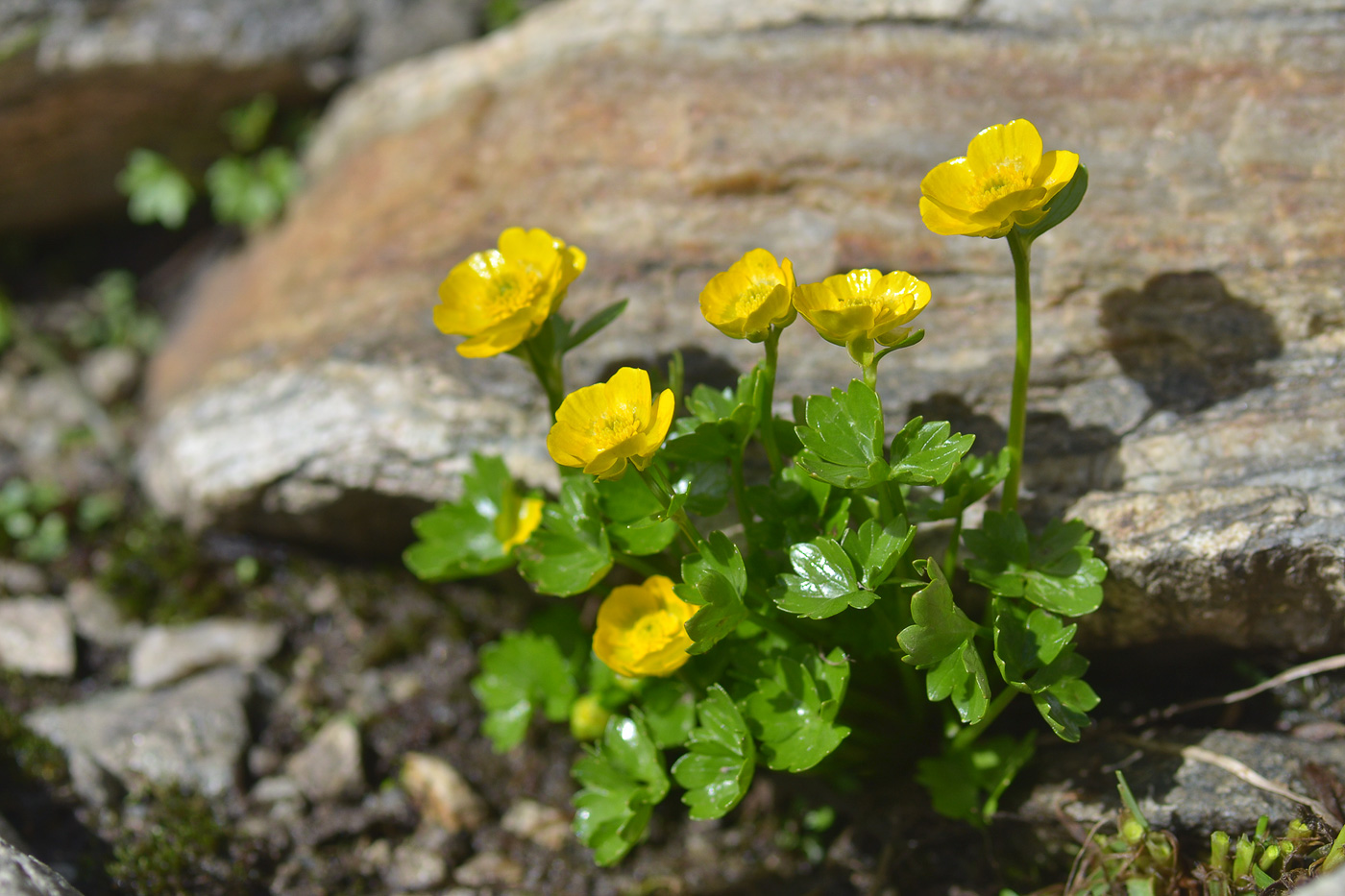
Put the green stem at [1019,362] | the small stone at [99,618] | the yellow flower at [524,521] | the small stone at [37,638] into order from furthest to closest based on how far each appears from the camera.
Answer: the small stone at [99,618]
the small stone at [37,638]
the yellow flower at [524,521]
the green stem at [1019,362]

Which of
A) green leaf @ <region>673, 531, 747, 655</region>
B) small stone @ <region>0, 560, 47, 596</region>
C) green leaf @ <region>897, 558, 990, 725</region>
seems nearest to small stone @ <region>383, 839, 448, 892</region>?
green leaf @ <region>673, 531, 747, 655</region>

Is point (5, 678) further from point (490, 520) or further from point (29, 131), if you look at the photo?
point (29, 131)

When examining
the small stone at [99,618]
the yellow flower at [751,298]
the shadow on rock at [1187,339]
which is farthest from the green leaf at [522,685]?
the shadow on rock at [1187,339]

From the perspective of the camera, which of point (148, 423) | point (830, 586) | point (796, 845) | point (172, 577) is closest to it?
point (830, 586)

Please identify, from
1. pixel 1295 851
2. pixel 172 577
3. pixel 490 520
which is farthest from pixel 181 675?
pixel 1295 851

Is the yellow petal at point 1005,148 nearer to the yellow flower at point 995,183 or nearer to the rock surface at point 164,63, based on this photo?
the yellow flower at point 995,183

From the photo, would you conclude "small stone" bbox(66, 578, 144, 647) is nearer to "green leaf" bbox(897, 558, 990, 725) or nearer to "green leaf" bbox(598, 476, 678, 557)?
"green leaf" bbox(598, 476, 678, 557)
